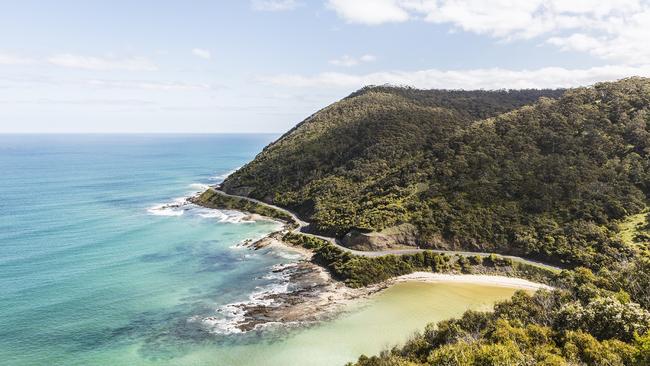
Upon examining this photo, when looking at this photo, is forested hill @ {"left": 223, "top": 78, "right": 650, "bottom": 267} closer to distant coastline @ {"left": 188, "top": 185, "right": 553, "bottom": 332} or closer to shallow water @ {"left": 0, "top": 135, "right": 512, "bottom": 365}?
distant coastline @ {"left": 188, "top": 185, "right": 553, "bottom": 332}

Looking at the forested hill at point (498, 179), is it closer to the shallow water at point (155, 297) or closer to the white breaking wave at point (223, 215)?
the white breaking wave at point (223, 215)

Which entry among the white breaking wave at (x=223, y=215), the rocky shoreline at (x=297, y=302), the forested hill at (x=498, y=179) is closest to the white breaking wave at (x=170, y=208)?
the white breaking wave at (x=223, y=215)

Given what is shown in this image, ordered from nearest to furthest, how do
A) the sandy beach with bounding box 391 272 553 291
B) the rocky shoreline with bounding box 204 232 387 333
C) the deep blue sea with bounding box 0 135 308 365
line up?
the deep blue sea with bounding box 0 135 308 365 → the rocky shoreline with bounding box 204 232 387 333 → the sandy beach with bounding box 391 272 553 291

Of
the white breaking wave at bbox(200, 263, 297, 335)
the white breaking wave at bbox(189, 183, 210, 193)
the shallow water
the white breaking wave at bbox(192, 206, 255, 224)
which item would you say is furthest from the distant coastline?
the white breaking wave at bbox(189, 183, 210, 193)

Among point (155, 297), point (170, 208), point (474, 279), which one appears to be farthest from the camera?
point (170, 208)

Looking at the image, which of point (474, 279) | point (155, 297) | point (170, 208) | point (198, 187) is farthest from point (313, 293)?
point (198, 187)

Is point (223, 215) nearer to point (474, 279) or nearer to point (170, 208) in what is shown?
point (170, 208)

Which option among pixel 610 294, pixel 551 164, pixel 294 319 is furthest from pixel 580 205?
pixel 294 319
